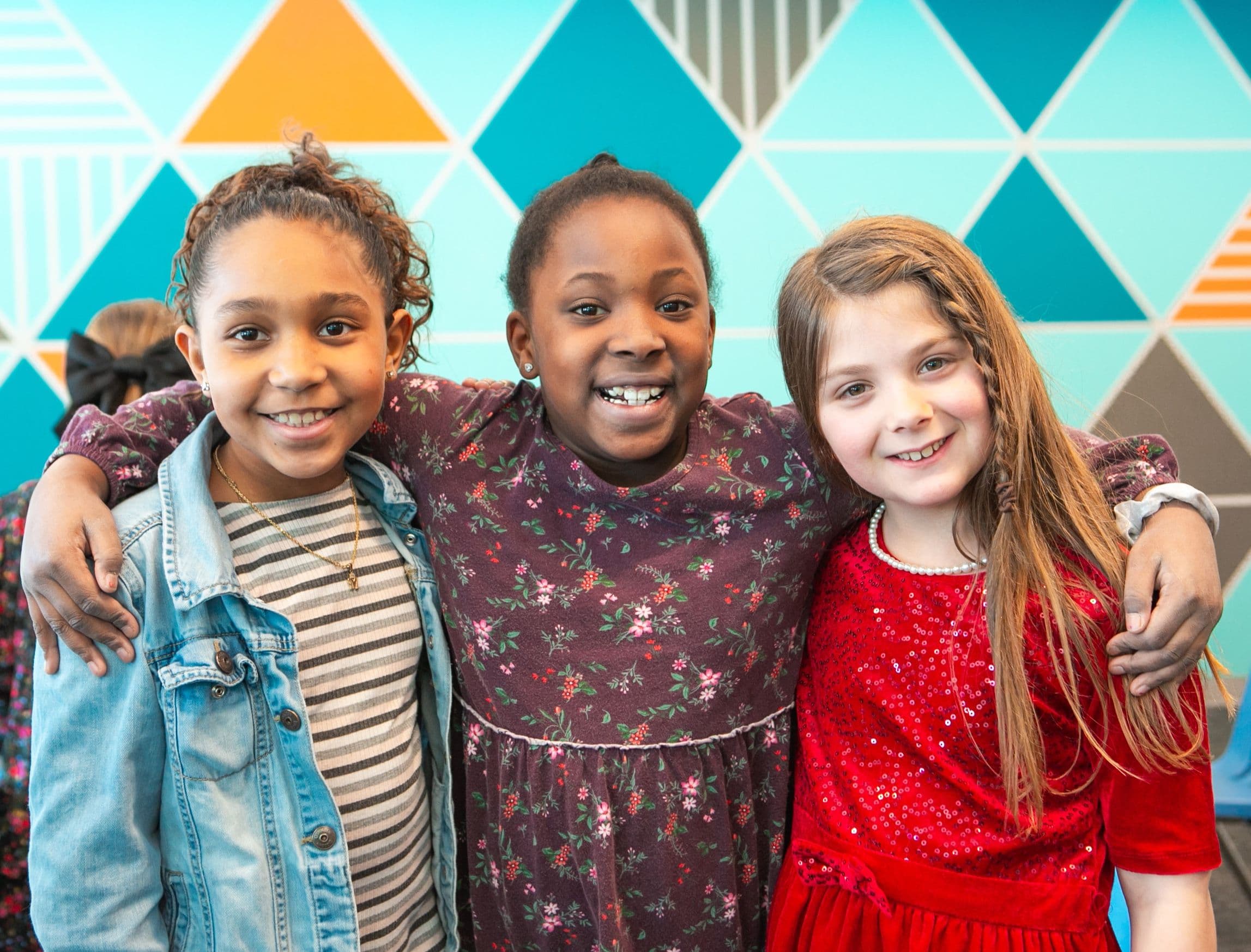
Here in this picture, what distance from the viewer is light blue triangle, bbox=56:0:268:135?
2480 mm

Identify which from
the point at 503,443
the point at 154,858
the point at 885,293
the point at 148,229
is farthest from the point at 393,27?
the point at 154,858

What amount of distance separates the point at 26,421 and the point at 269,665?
202 cm

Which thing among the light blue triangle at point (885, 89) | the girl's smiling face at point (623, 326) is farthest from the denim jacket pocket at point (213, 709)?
the light blue triangle at point (885, 89)

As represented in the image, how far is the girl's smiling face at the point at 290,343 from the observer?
100 centimetres

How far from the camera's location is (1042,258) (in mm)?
2750

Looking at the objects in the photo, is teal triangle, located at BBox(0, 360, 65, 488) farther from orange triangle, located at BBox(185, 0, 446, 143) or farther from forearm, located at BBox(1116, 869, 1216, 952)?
forearm, located at BBox(1116, 869, 1216, 952)

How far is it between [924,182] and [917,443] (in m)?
1.95

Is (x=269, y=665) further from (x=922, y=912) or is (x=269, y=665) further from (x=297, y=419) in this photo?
(x=922, y=912)

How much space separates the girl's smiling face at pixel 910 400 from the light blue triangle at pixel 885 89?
1.82 meters

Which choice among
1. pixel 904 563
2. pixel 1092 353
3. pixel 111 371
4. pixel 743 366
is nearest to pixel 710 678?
pixel 904 563

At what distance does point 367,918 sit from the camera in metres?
1.08

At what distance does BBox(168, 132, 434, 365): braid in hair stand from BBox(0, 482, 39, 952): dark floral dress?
41cm

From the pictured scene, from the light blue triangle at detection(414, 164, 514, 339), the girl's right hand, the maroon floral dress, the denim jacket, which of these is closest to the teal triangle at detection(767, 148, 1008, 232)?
the light blue triangle at detection(414, 164, 514, 339)

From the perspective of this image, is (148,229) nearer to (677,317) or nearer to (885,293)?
(677,317)
